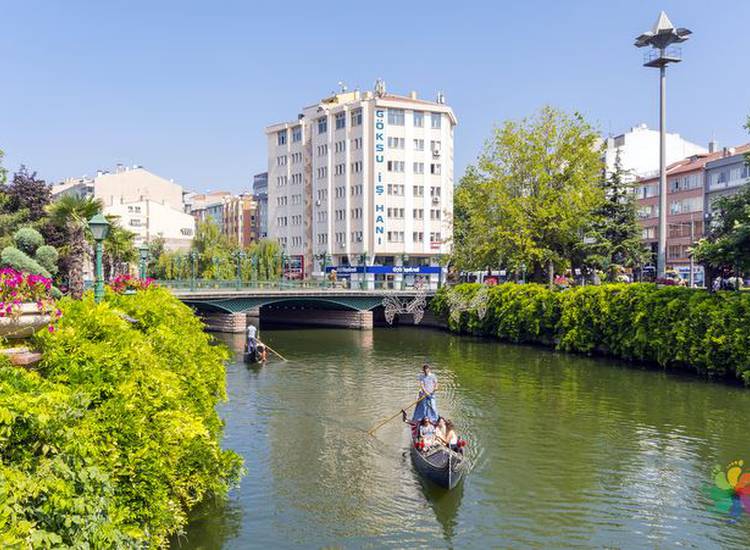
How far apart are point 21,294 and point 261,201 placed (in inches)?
5424

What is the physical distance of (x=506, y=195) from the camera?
60625 mm

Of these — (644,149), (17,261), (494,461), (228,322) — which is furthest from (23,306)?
(644,149)

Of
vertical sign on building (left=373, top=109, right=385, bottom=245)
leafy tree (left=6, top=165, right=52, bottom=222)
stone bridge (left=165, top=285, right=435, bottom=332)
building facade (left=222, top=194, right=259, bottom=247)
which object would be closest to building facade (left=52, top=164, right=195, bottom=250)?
building facade (left=222, top=194, right=259, bottom=247)

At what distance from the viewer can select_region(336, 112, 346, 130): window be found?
9706 cm

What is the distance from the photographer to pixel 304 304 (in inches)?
2901

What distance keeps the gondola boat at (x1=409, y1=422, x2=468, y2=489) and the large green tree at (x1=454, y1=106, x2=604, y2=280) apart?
40.0m

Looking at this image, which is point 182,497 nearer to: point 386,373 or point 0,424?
point 0,424

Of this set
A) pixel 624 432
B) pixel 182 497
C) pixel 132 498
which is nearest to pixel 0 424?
pixel 132 498

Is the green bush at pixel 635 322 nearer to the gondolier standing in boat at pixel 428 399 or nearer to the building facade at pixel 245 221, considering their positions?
the gondolier standing in boat at pixel 428 399

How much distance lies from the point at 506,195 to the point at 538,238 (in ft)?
14.6

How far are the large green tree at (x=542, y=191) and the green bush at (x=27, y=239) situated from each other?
115 ft

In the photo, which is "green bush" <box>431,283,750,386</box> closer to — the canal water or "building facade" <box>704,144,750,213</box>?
the canal water

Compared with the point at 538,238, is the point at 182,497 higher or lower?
lower

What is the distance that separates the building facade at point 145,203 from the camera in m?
124
